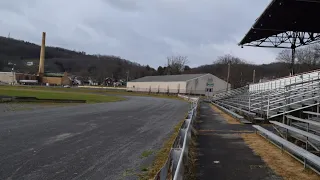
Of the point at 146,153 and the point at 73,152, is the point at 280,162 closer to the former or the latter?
the point at 146,153

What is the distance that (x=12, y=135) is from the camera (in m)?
11.7

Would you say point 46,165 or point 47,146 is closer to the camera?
point 46,165

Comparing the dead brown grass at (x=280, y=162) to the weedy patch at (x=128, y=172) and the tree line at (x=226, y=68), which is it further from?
the tree line at (x=226, y=68)

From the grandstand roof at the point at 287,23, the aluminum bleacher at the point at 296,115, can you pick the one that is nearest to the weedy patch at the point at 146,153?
the aluminum bleacher at the point at 296,115

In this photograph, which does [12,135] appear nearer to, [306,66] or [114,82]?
[306,66]

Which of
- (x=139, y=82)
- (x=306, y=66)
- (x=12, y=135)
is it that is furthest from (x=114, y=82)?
(x=12, y=135)

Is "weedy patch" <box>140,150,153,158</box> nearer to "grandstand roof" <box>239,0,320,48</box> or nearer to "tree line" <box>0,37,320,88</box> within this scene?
"grandstand roof" <box>239,0,320,48</box>

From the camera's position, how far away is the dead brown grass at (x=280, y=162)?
6.37 metres

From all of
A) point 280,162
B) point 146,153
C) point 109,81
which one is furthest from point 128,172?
point 109,81

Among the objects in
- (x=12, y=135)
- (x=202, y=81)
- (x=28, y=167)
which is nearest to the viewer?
(x=28, y=167)

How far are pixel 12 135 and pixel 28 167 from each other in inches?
204

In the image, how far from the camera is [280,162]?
7547 mm

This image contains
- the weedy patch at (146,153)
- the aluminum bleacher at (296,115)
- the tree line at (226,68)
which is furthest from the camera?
the tree line at (226,68)

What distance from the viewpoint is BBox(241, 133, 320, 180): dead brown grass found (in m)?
6.37
